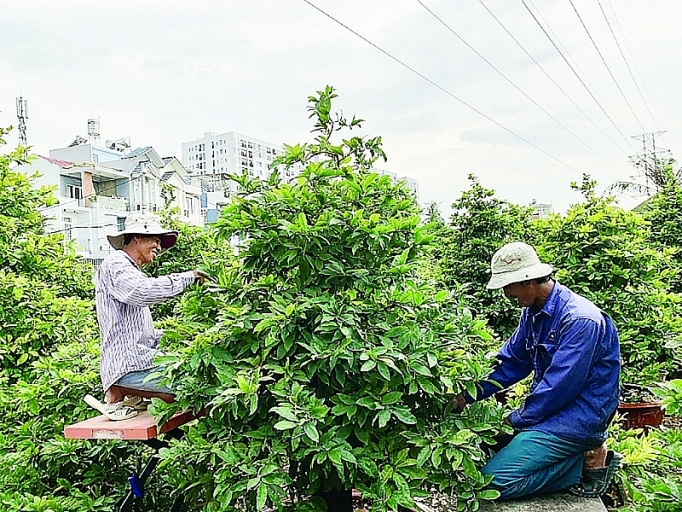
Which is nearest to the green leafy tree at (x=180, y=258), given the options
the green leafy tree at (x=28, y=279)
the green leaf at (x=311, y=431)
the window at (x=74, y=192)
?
the green leafy tree at (x=28, y=279)

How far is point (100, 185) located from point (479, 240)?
23.1 metres

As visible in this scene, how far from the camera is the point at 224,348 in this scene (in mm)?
2605

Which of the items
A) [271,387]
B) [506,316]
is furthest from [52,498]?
[506,316]

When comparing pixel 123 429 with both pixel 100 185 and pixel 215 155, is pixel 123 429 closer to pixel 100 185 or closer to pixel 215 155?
pixel 100 185

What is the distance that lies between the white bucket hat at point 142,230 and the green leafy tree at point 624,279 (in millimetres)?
3371

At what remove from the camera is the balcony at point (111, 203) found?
24641 millimetres

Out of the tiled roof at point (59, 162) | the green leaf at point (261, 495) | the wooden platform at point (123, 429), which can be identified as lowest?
the green leaf at point (261, 495)

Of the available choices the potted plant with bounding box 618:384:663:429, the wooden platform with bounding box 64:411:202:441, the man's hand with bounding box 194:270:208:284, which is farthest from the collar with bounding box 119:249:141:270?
the potted plant with bounding box 618:384:663:429

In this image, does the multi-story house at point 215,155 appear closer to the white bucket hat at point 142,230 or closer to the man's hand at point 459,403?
the white bucket hat at point 142,230

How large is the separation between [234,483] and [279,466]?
19 cm

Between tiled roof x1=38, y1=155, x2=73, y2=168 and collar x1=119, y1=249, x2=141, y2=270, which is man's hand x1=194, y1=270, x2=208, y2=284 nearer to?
collar x1=119, y1=249, x2=141, y2=270

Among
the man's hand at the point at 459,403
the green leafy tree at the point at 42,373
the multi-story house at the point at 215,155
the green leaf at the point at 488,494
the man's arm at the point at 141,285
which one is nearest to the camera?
the green leaf at the point at 488,494

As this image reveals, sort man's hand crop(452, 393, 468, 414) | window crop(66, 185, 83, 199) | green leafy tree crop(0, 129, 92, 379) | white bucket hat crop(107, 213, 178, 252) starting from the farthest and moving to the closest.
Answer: window crop(66, 185, 83, 199), green leafy tree crop(0, 129, 92, 379), white bucket hat crop(107, 213, 178, 252), man's hand crop(452, 393, 468, 414)

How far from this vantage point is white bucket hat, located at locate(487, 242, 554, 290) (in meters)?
3.07
